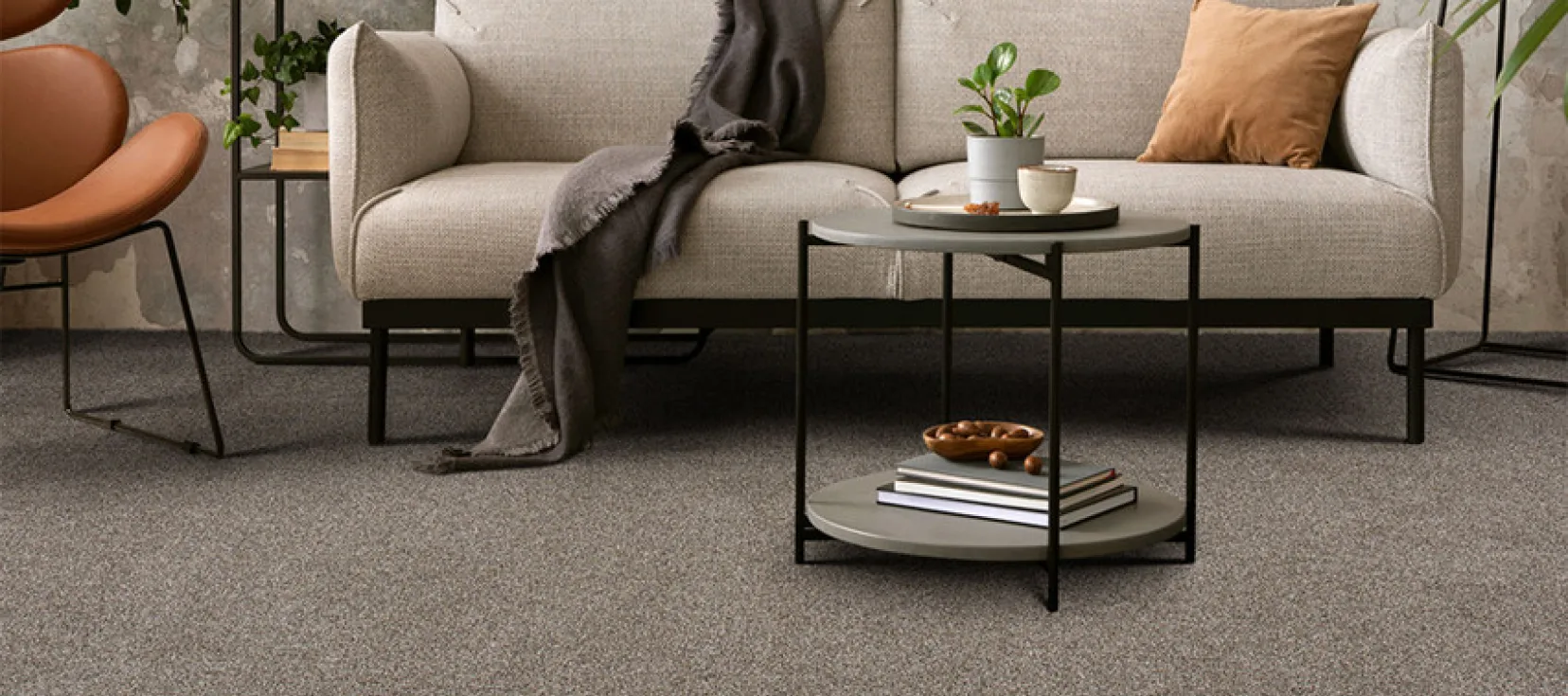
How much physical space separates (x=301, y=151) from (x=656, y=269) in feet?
3.62

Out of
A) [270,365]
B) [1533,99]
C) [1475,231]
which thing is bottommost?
[270,365]

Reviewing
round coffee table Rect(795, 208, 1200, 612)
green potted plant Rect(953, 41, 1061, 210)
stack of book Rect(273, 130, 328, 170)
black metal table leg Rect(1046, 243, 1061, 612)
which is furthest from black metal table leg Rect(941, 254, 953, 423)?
stack of book Rect(273, 130, 328, 170)

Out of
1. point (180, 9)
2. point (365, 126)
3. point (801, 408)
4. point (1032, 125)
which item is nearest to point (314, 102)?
point (180, 9)

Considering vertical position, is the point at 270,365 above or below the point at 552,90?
below

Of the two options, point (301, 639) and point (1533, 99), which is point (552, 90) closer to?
point (301, 639)

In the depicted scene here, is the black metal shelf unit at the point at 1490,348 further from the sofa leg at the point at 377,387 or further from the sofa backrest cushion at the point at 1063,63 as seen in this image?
the sofa leg at the point at 377,387

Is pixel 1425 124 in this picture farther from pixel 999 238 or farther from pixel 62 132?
pixel 62 132

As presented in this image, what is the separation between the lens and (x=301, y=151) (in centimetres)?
344

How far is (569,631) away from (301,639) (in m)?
0.29

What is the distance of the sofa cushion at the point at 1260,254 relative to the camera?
2666mm

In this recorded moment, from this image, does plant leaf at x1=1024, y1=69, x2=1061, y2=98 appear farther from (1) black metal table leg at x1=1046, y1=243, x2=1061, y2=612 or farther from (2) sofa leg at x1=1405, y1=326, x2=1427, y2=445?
(2) sofa leg at x1=1405, y1=326, x2=1427, y2=445

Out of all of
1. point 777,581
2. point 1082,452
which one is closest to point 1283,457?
point 1082,452

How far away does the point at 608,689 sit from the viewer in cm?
166

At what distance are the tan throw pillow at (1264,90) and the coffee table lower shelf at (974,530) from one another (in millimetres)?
1045
